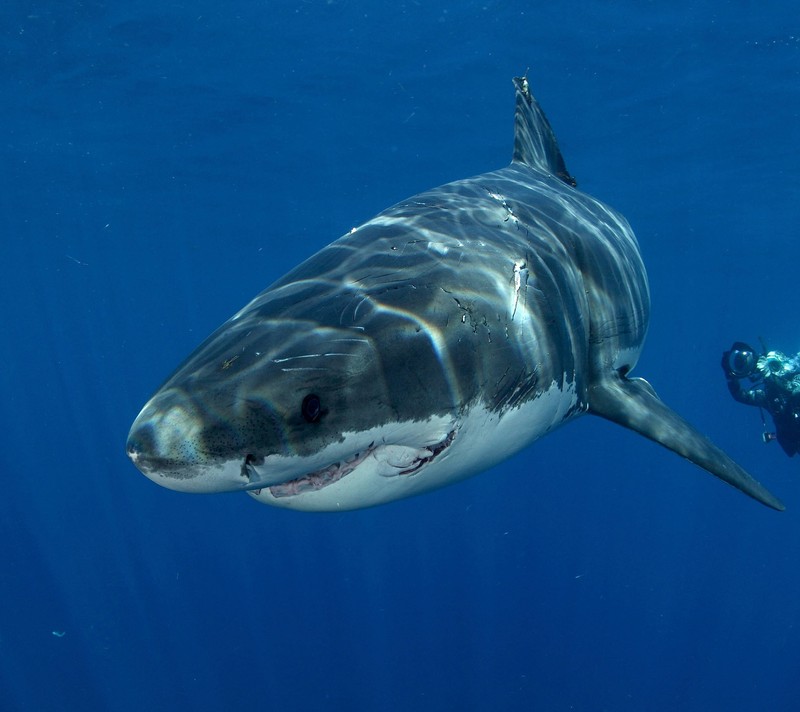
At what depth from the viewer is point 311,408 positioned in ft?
6.95

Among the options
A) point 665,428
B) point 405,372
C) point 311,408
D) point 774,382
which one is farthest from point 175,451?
point 774,382

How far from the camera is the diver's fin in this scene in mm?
3717

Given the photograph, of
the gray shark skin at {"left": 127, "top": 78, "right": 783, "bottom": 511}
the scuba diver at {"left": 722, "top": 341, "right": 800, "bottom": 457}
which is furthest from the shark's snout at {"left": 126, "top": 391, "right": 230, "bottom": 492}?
the scuba diver at {"left": 722, "top": 341, "right": 800, "bottom": 457}

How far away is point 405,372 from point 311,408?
0.43m

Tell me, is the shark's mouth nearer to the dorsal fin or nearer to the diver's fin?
the diver's fin

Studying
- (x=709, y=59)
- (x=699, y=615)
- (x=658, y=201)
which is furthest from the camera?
(x=658, y=201)

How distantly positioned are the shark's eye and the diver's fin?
89.6 inches

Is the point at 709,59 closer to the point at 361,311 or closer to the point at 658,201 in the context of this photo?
the point at 658,201

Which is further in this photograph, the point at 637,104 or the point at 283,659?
the point at 637,104

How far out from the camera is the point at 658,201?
28297mm

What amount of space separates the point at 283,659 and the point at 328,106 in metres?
15.0

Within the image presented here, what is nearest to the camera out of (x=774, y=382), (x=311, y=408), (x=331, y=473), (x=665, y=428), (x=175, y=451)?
(x=175, y=451)

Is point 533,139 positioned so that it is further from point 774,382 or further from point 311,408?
point 774,382

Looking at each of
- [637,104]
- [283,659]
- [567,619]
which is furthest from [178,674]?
[637,104]
